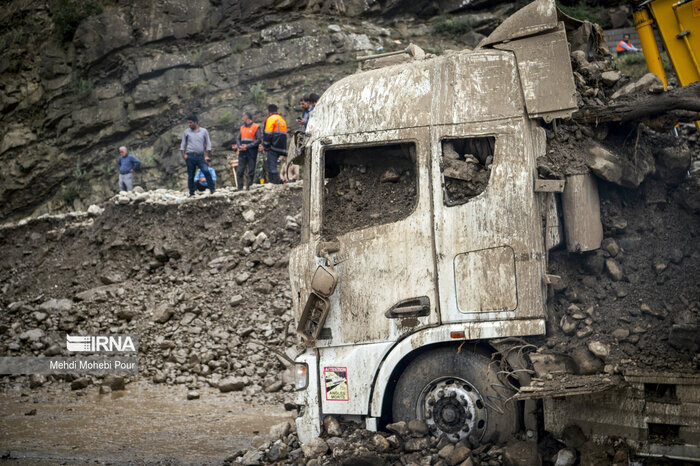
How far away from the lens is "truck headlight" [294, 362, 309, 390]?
496cm

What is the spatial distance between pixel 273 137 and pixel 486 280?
29.9ft

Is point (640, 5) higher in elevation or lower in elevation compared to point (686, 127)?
higher

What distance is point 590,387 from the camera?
3.96 metres

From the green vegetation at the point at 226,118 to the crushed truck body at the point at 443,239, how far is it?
14.9 meters

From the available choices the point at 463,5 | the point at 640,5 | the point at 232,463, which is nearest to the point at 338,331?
the point at 232,463

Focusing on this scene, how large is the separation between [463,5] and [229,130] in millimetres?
8245

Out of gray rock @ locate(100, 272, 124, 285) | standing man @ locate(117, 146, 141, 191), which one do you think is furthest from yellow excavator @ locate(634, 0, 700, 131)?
standing man @ locate(117, 146, 141, 191)

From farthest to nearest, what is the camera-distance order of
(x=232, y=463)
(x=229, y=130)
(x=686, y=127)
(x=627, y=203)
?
(x=229, y=130) < (x=686, y=127) < (x=232, y=463) < (x=627, y=203)

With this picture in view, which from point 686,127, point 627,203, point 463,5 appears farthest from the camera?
point 463,5

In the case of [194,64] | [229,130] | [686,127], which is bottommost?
[686,127]

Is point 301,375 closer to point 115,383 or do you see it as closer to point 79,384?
point 115,383

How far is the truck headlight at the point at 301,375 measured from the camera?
4961 mm

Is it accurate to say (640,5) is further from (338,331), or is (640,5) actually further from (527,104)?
(338,331)

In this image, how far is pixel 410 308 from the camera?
454 cm
